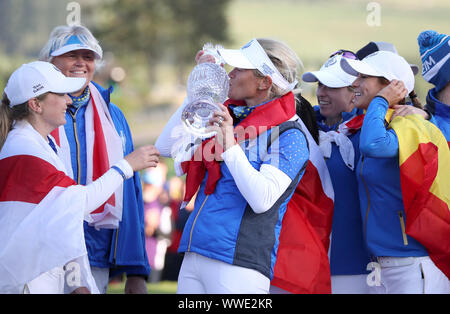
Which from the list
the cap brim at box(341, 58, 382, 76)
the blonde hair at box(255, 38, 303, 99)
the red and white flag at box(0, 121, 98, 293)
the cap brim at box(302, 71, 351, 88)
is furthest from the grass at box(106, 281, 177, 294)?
the cap brim at box(341, 58, 382, 76)

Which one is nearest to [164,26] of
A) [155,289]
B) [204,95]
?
[155,289]

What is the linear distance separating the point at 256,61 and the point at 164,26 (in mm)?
21201

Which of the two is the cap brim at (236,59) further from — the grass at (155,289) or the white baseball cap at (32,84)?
the grass at (155,289)

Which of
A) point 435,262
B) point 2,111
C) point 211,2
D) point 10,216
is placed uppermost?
point 211,2

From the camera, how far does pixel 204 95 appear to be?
3379 millimetres

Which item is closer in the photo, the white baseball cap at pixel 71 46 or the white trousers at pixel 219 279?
the white trousers at pixel 219 279

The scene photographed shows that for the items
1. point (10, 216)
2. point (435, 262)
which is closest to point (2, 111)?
point (10, 216)

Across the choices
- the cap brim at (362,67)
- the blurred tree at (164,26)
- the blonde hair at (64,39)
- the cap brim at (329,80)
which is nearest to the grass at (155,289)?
the blonde hair at (64,39)

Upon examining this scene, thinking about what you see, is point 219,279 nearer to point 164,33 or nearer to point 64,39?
point 64,39

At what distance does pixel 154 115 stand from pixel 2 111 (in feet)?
64.8

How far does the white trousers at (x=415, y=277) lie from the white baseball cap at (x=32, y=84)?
197 cm

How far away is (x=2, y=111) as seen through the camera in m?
3.33

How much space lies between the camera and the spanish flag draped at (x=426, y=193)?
10.7ft
